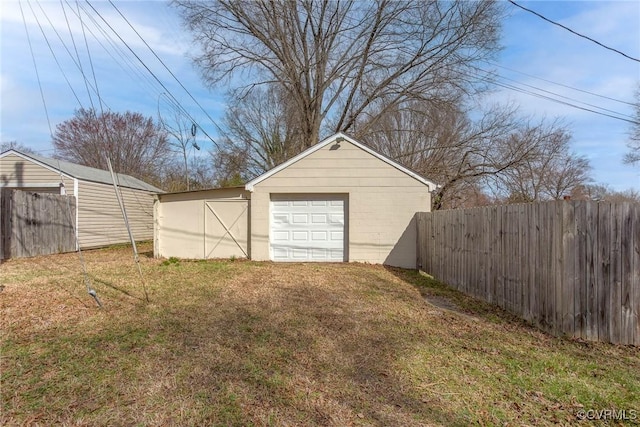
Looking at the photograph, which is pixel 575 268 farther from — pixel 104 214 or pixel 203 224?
pixel 104 214

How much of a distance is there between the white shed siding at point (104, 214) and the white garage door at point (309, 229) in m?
8.02

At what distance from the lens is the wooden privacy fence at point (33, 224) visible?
35.6 feet

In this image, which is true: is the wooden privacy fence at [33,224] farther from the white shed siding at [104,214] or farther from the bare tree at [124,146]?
the bare tree at [124,146]

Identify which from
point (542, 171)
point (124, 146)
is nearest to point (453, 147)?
point (542, 171)

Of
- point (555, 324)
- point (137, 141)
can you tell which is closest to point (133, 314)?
point (555, 324)

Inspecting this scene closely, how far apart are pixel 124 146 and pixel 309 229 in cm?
2369

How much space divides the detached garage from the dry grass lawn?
4.25 meters

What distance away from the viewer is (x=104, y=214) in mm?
15109

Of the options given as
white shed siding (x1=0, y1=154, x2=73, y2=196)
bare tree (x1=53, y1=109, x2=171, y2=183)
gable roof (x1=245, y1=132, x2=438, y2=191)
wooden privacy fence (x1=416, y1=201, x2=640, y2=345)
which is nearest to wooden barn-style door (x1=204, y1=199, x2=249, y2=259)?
gable roof (x1=245, y1=132, x2=438, y2=191)

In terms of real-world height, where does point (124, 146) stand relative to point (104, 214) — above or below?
above

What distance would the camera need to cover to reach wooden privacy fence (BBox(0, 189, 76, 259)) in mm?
10852

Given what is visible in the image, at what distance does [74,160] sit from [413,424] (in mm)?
33151

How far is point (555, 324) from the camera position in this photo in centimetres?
444

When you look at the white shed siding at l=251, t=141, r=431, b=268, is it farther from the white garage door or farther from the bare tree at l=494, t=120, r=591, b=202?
the bare tree at l=494, t=120, r=591, b=202
